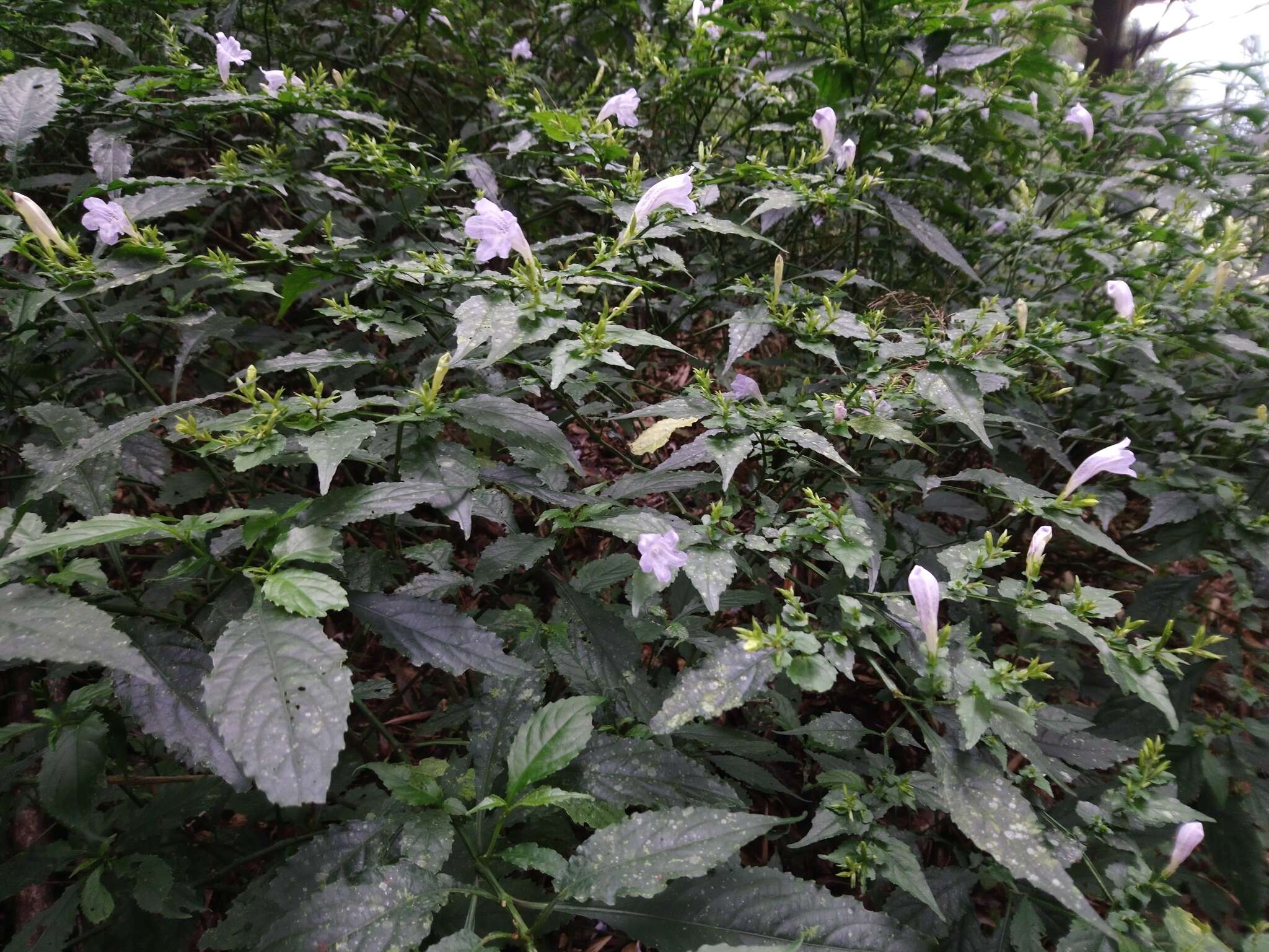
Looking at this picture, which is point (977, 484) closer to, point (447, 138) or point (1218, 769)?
point (1218, 769)

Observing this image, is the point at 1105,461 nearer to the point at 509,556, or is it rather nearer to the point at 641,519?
the point at 641,519

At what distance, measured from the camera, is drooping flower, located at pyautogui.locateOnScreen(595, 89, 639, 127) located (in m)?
1.97

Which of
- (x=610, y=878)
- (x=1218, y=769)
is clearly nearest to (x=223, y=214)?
(x=610, y=878)

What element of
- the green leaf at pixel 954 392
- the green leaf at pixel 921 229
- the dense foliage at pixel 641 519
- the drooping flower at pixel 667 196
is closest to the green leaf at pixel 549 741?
the dense foliage at pixel 641 519

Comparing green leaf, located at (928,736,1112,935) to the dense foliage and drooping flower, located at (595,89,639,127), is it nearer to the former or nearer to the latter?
the dense foliage

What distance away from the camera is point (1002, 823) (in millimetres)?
939

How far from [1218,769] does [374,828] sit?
6.56 ft

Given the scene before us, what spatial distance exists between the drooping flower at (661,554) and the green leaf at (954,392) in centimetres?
60

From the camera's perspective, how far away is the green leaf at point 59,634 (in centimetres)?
75

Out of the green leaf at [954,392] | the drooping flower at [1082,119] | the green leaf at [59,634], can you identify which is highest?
the drooping flower at [1082,119]

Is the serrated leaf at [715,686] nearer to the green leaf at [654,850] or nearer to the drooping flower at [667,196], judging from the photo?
the green leaf at [654,850]

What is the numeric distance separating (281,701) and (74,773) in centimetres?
56

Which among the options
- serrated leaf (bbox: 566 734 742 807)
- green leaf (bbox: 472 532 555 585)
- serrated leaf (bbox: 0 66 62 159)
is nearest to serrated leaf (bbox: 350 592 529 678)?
green leaf (bbox: 472 532 555 585)

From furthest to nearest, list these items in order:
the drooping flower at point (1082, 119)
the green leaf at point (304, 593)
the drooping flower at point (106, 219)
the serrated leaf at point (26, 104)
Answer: the drooping flower at point (1082, 119) < the serrated leaf at point (26, 104) < the drooping flower at point (106, 219) < the green leaf at point (304, 593)
